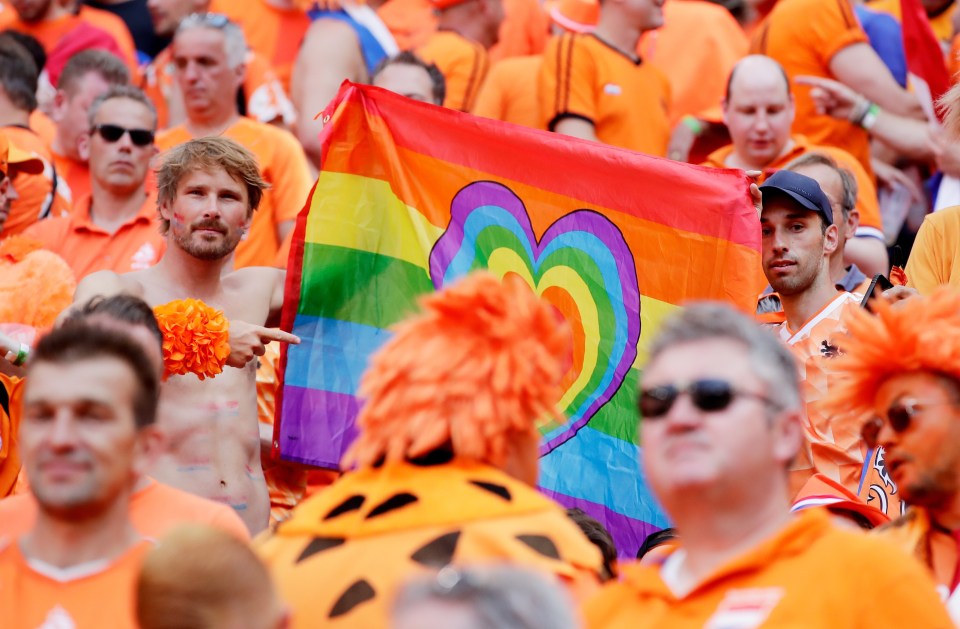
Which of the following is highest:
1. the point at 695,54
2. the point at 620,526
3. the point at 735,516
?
the point at 695,54

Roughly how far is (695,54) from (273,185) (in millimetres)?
2668

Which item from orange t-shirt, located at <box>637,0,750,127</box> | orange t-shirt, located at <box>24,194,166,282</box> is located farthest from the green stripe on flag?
orange t-shirt, located at <box>637,0,750,127</box>

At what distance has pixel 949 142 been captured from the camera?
6.24 metres

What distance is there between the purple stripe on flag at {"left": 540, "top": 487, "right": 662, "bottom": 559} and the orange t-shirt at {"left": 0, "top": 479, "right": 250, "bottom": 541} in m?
2.01

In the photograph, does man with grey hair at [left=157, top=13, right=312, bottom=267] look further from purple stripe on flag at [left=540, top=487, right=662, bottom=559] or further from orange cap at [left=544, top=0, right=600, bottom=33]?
purple stripe on flag at [left=540, top=487, right=662, bottom=559]

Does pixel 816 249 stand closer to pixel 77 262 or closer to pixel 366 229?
pixel 366 229

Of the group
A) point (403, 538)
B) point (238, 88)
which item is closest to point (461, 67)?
point (238, 88)

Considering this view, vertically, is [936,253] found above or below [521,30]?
below

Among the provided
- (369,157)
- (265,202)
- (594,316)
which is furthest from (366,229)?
(265,202)

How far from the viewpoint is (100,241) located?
7414 millimetres

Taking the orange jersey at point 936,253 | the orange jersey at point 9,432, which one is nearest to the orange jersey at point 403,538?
the orange jersey at point 9,432

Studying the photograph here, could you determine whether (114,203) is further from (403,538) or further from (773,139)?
(403,538)

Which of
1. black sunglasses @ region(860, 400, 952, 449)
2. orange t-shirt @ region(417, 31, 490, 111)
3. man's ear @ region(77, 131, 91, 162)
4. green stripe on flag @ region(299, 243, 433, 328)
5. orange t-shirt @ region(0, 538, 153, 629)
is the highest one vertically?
orange t-shirt @ region(417, 31, 490, 111)

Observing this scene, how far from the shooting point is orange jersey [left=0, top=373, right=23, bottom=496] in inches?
208
